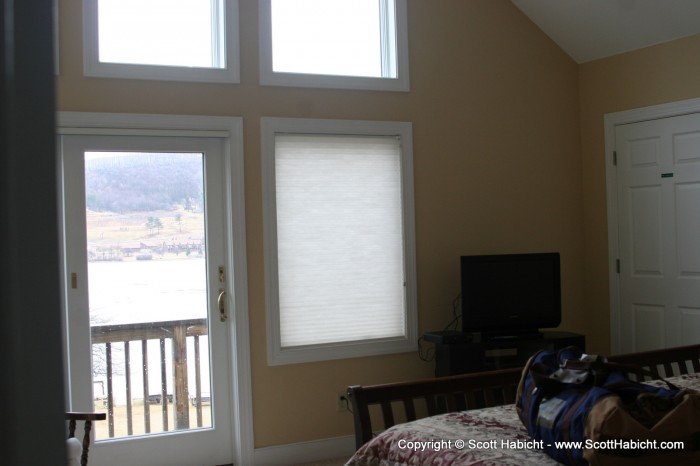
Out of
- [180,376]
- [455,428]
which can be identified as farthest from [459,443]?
[180,376]

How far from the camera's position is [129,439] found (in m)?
3.97

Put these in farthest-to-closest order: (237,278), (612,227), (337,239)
A: 1. (612,227)
2. (337,239)
3. (237,278)

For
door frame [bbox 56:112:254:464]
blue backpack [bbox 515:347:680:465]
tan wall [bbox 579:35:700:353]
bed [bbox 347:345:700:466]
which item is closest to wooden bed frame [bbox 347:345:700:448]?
bed [bbox 347:345:700:466]

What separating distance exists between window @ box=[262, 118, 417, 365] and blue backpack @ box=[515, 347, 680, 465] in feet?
8.00

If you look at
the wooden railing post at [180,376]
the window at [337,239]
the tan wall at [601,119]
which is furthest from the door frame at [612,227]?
the wooden railing post at [180,376]

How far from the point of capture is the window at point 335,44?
4.32 meters

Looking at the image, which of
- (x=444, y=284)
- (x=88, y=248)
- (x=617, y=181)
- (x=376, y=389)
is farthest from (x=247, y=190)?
(x=617, y=181)

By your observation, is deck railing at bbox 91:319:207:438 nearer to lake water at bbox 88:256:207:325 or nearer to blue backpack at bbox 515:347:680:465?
lake water at bbox 88:256:207:325

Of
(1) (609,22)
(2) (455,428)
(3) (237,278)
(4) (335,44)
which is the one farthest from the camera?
(1) (609,22)

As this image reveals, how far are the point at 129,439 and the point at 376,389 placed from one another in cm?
224

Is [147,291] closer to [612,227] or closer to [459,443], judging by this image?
[459,443]

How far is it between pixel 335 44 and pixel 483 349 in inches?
87.8

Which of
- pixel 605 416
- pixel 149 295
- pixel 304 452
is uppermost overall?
pixel 149 295

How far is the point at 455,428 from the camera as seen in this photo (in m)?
2.10
